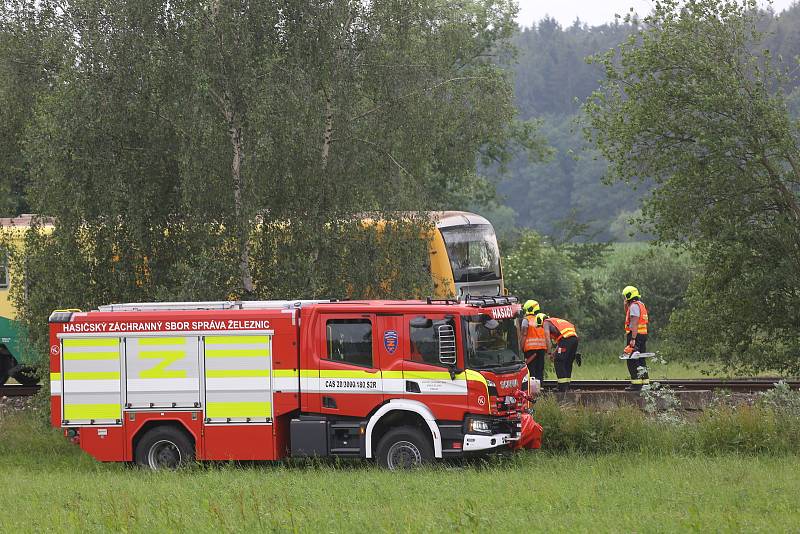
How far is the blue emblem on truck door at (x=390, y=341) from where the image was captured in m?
14.6

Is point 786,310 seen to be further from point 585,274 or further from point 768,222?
point 585,274

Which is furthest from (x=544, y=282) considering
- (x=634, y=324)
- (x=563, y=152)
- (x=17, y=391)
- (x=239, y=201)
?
(x=563, y=152)

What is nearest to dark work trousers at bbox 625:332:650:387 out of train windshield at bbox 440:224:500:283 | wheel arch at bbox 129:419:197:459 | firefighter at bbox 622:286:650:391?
firefighter at bbox 622:286:650:391

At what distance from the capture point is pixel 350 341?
1470cm

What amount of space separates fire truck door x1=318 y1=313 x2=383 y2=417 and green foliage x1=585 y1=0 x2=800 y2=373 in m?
10.0

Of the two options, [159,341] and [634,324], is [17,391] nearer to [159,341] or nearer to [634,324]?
[159,341]

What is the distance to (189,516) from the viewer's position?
439 inches

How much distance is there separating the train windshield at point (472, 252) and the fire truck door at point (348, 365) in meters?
10.6

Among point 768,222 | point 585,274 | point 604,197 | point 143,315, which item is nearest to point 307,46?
point 143,315

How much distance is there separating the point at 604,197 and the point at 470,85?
224 feet

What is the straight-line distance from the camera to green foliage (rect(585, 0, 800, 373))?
2217 cm

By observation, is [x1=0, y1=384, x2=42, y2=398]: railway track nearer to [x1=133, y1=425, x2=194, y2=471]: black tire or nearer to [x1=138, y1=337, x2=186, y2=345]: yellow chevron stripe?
[x1=133, y1=425, x2=194, y2=471]: black tire

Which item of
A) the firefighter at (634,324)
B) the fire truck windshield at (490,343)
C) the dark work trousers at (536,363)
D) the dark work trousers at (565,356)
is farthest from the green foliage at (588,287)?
the fire truck windshield at (490,343)

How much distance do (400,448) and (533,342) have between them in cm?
588
